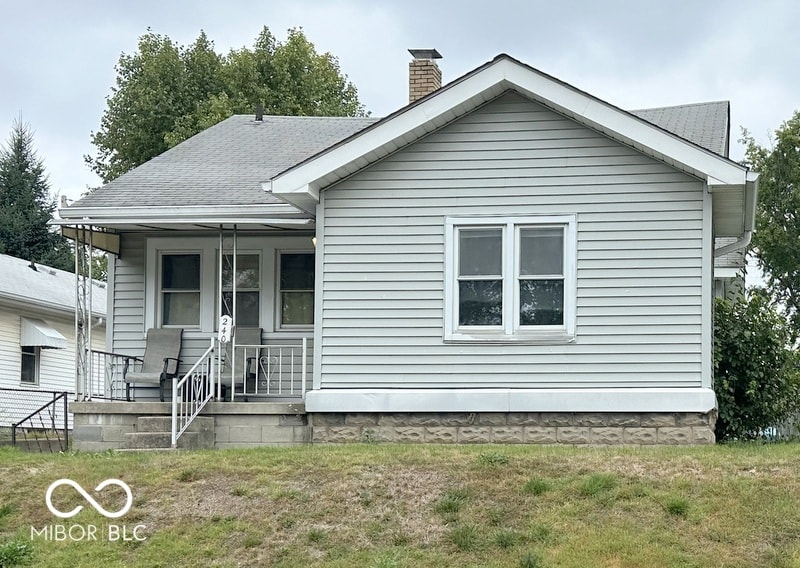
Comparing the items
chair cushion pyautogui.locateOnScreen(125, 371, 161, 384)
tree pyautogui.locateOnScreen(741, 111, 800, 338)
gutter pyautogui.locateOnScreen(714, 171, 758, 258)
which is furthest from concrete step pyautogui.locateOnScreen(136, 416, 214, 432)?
tree pyautogui.locateOnScreen(741, 111, 800, 338)

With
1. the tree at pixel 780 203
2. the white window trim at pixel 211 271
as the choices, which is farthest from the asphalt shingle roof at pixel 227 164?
the tree at pixel 780 203

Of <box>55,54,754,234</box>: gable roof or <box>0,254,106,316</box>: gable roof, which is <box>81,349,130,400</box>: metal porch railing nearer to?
<box>55,54,754,234</box>: gable roof

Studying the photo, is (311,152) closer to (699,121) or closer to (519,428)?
(699,121)

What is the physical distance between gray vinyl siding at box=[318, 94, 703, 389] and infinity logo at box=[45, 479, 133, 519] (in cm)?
339

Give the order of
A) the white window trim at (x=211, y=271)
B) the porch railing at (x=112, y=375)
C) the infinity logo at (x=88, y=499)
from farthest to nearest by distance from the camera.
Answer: the white window trim at (x=211, y=271) < the porch railing at (x=112, y=375) < the infinity logo at (x=88, y=499)

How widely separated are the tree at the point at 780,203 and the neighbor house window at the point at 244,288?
22872 millimetres

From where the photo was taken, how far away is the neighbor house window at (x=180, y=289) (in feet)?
56.3

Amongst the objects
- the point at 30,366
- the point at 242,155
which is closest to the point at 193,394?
the point at 242,155

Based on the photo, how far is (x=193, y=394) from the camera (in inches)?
609

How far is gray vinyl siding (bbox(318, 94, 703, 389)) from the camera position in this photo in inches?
552

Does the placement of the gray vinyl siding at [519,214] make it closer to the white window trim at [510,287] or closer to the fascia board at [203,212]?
the white window trim at [510,287]

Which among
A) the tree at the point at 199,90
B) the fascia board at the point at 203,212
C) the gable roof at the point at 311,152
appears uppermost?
the tree at the point at 199,90

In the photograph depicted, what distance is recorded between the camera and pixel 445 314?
14.4 m

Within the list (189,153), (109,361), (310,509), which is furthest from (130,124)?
(310,509)
